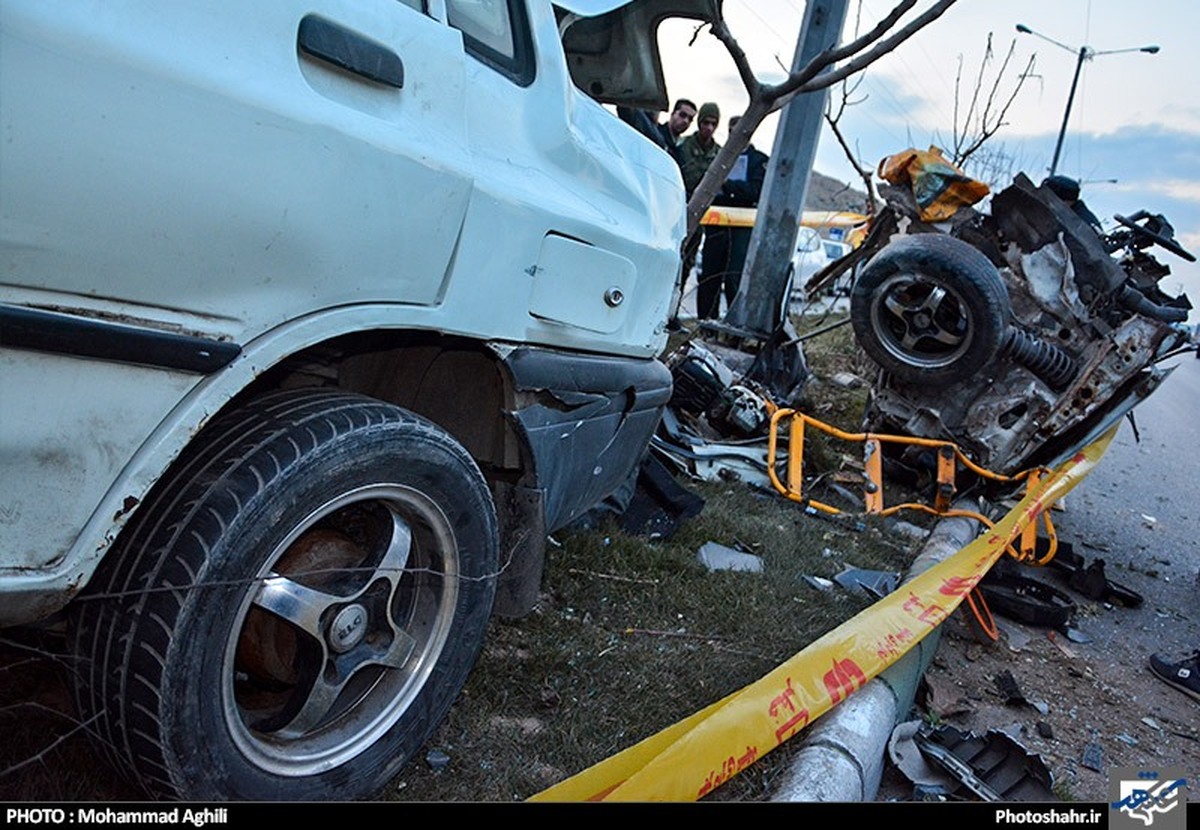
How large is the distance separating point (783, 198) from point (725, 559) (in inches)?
181

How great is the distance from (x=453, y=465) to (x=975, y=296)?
4242 mm

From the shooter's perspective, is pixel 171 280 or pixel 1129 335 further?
pixel 1129 335

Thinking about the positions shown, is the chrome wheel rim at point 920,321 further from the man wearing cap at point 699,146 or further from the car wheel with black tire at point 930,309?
the man wearing cap at point 699,146

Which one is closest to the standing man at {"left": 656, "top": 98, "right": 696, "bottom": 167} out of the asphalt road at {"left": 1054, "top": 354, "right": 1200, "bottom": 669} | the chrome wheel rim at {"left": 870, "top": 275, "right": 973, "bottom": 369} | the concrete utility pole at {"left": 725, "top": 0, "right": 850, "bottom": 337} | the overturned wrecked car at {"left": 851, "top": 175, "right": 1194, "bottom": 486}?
the concrete utility pole at {"left": 725, "top": 0, "right": 850, "bottom": 337}

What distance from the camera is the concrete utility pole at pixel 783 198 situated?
7.47 metres

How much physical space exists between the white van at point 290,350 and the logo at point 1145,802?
1.64m

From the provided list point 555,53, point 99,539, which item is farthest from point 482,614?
point 555,53

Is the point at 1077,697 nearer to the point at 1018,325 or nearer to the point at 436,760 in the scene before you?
the point at 436,760

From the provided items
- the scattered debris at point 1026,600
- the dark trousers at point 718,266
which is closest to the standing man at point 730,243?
the dark trousers at point 718,266

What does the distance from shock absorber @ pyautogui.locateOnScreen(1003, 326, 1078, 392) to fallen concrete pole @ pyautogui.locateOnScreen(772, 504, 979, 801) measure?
2.87m

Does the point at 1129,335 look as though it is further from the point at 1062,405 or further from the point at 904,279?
the point at 904,279

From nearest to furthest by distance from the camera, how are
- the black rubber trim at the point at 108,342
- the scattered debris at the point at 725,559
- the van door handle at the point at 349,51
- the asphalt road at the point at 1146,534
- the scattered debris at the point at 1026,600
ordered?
1. the black rubber trim at the point at 108,342
2. the van door handle at the point at 349,51
3. the scattered debris at the point at 725,559
4. the scattered debris at the point at 1026,600
5. the asphalt road at the point at 1146,534

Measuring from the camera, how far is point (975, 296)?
5297 millimetres

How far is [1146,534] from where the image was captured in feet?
21.1
